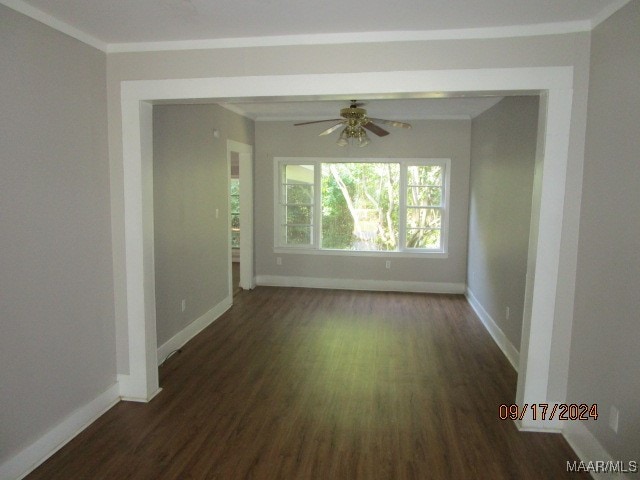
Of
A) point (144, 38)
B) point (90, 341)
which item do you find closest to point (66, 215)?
point (90, 341)

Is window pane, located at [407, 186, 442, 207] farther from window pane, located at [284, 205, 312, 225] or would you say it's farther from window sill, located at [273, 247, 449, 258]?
window pane, located at [284, 205, 312, 225]

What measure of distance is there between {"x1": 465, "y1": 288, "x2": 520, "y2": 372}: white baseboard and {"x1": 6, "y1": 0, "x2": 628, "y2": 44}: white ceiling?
2.69 metres

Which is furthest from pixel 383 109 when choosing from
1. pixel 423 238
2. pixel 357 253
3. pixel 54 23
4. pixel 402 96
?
pixel 54 23

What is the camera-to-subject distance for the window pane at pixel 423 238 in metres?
6.62

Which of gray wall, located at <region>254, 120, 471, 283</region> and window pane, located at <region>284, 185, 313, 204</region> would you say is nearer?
gray wall, located at <region>254, 120, 471, 283</region>

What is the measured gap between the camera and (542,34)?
257 centimetres

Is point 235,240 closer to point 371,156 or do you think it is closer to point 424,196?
point 371,156

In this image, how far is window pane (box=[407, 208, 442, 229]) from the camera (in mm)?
6578

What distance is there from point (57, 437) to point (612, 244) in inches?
135

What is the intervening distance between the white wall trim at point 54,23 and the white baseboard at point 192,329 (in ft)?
8.30

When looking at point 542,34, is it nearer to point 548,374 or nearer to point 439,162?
point 548,374

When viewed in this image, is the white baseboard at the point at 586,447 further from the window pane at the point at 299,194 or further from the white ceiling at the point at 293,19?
the window pane at the point at 299,194

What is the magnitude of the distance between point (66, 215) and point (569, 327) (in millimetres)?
3280

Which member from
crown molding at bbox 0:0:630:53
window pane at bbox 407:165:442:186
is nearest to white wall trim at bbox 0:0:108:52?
crown molding at bbox 0:0:630:53
